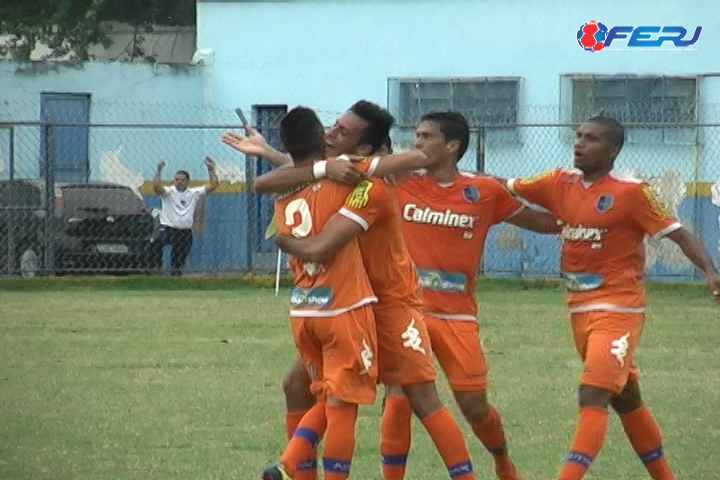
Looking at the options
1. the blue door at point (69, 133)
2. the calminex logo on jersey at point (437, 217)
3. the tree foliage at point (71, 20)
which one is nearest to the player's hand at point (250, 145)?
the calminex logo on jersey at point (437, 217)

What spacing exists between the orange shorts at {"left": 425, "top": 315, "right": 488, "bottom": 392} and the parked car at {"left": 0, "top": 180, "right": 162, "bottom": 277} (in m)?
16.6

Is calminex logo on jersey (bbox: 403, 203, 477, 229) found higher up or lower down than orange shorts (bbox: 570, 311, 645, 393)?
higher up

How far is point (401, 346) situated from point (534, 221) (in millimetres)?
1407

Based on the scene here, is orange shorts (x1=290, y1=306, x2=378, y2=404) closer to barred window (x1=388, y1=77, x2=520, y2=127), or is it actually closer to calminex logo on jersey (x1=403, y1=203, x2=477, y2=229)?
calminex logo on jersey (x1=403, y1=203, x2=477, y2=229)

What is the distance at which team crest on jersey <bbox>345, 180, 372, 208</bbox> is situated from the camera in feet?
25.2

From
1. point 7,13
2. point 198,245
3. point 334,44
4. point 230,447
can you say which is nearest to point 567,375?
point 230,447

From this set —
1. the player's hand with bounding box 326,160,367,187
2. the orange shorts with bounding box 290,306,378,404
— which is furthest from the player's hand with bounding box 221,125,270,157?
the orange shorts with bounding box 290,306,378,404

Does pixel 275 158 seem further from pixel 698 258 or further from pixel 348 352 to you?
pixel 698 258

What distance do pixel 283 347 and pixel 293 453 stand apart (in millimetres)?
7959

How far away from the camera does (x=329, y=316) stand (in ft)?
25.3

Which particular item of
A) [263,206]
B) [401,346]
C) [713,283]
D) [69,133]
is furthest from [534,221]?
[69,133]

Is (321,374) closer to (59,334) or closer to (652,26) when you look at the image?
(59,334)

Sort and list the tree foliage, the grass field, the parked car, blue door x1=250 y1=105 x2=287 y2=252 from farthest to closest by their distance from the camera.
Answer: the tree foliage → blue door x1=250 y1=105 x2=287 y2=252 → the parked car → the grass field

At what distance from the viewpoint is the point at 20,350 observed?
15492 millimetres
